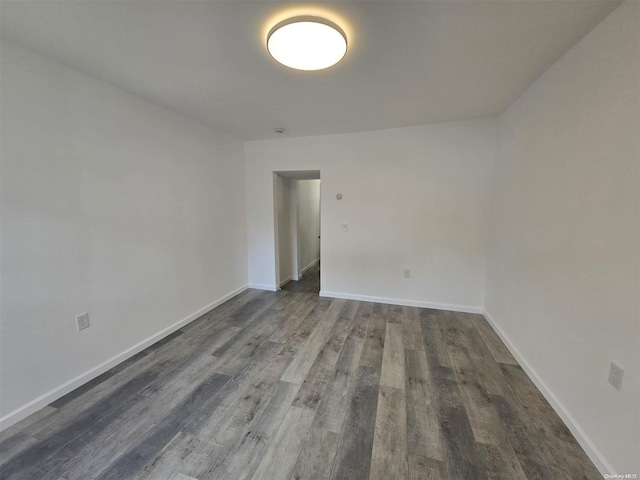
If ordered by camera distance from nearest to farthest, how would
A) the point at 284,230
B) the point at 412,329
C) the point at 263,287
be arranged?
the point at 412,329
the point at 263,287
the point at 284,230

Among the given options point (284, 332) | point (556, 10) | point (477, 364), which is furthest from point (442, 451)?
point (556, 10)

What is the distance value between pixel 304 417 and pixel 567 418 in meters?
1.66

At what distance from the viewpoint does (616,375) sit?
1252 millimetres

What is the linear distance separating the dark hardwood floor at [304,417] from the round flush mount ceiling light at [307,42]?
7.41 feet

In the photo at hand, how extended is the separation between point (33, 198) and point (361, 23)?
2.31 m

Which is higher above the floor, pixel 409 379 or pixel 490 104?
pixel 490 104

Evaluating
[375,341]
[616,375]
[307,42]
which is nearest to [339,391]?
[375,341]

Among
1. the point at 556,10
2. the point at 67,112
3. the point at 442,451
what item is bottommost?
the point at 442,451

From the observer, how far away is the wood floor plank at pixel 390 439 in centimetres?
132

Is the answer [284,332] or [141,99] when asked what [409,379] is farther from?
[141,99]

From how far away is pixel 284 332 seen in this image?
2785 mm

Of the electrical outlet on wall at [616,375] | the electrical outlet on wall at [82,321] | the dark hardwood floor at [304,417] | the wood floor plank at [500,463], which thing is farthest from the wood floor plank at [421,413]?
the electrical outlet on wall at [82,321]

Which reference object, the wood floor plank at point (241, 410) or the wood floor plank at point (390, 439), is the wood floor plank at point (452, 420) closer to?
the wood floor plank at point (390, 439)

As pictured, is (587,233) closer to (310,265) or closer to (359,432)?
(359,432)
